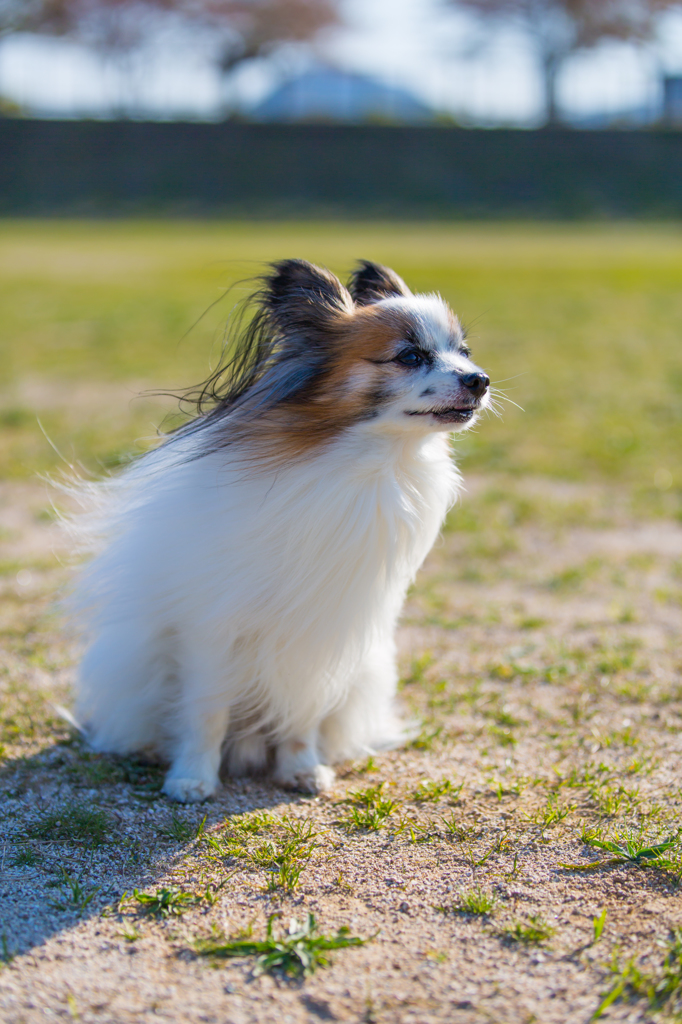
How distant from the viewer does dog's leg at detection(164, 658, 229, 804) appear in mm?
3045

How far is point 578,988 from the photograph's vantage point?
87.6 inches

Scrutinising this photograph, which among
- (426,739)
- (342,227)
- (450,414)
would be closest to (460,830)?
(426,739)

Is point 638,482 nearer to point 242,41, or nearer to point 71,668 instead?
point 71,668

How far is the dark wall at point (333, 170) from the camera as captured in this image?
2934cm

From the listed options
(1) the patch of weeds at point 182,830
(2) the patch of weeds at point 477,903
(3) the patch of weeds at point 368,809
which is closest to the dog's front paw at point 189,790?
(1) the patch of weeds at point 182,830

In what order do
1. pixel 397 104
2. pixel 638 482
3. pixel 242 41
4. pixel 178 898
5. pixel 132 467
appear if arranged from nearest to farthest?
pixel 178 898, pixel 132 467, pixel 638 482, pixel 397 104, pixel 242 41

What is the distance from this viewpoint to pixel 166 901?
2508 millimetres

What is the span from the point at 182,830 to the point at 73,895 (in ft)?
1.33

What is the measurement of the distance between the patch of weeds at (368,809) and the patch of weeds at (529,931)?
0.59 meters

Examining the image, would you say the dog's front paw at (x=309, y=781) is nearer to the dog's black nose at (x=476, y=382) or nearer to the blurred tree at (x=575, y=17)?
the dog's black nose at (x=476, y=382)

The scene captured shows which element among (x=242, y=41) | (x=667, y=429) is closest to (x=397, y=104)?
(x=242, y=41)

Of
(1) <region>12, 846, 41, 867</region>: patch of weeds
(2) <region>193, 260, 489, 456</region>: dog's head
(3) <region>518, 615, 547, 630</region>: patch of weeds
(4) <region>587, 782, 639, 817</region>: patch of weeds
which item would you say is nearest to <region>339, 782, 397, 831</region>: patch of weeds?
(4) <region>587, 782, 639, 817</region>: patch of weeds

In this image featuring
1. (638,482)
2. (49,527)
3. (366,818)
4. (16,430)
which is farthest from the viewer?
(16,430)

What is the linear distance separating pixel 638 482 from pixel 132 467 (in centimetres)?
438
